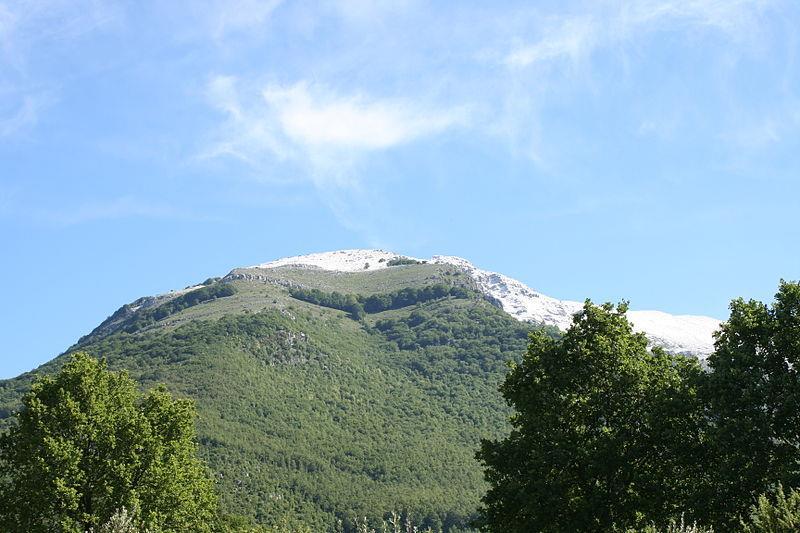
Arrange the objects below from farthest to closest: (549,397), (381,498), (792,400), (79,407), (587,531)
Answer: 1. (381,498)
2. (79,407)
3. (549,397)
4. (587,531)
5. (792,400)

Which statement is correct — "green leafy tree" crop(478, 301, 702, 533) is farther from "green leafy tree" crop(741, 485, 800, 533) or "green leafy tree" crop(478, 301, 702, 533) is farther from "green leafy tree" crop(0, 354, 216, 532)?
"green leafy tree" crop(0, 354, 216, 532)

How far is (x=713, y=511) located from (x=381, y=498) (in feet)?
542

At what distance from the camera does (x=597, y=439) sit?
33.9 meters

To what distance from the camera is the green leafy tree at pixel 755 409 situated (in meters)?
30.0

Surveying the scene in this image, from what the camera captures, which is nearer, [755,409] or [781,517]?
[781,517]

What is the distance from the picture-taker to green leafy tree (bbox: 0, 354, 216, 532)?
36.3 m

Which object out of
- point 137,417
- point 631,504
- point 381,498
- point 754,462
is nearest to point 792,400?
point 754,462

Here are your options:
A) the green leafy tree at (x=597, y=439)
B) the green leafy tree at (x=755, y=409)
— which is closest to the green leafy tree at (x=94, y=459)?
the green leafy tree at (x=597, y=439)

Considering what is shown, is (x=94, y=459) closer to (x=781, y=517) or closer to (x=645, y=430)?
(x=645, y=430)

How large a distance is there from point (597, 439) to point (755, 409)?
6.43m

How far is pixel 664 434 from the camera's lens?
3288cm

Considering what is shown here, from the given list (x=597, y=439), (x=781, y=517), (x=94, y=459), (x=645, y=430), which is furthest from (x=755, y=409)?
(x=94, y=459)

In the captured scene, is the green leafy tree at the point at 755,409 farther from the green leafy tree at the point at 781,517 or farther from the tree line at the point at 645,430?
the green leafy tree at the point at 781,517

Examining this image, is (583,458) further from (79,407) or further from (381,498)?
(381,498)
